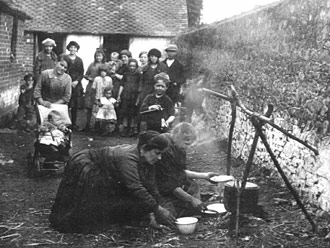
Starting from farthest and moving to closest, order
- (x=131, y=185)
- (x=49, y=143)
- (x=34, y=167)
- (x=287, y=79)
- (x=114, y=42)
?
(x=114, y=42)
(x=34, y=167)
(x=49, y=143)
(x=287, y=79)
(x=131, y=185)

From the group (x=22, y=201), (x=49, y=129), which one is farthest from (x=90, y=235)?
(x=49, y=129)

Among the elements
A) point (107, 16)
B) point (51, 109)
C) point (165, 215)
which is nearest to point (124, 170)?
point (165, 215)

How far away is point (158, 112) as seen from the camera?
365 inches

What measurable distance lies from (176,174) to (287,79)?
2524 mm

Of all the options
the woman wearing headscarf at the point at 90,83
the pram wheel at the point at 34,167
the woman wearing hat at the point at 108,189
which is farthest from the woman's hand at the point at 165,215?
the woman wearing headscarf at the point at 90,83

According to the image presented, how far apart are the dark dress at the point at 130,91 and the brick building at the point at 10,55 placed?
3.19m

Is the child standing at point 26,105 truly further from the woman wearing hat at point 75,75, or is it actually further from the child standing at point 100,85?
the child standing at point 100,85

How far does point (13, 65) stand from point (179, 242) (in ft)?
35.0

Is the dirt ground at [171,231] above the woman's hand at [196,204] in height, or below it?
below

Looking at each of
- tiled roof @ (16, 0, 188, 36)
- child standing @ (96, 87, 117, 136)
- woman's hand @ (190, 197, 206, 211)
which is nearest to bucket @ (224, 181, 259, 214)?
woman's hand @ (190, 197, 206, 211)

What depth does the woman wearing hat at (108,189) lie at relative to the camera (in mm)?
5410

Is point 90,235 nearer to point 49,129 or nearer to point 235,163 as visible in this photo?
point 49,129

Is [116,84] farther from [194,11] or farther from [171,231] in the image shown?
[194,11]

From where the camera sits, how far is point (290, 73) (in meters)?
7.46
